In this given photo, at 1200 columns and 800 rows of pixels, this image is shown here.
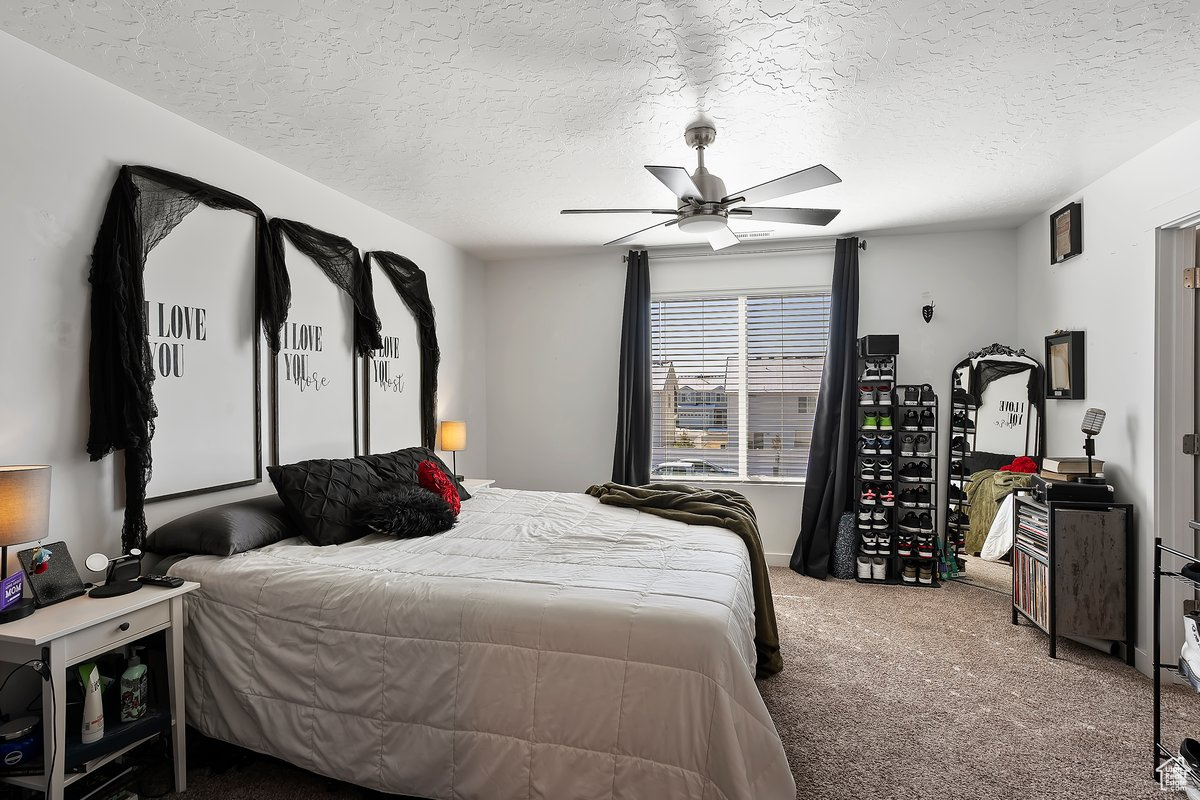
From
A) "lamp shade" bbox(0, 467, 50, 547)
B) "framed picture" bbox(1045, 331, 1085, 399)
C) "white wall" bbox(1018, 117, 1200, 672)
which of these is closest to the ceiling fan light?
"white wall" bbox(1018, 117, 1200, 672)

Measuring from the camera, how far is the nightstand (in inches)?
68.6

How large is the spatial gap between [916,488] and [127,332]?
4.77 m

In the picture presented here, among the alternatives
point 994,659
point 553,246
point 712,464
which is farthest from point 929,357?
point 553,246

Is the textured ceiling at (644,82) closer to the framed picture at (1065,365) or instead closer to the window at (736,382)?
the framed picture at (1065,365)

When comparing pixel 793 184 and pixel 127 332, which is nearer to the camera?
pixel 127 332

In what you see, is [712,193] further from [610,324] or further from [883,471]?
[883,471]

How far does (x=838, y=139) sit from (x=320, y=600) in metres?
3.05

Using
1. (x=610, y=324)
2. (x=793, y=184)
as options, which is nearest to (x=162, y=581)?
(x=793, y=184)


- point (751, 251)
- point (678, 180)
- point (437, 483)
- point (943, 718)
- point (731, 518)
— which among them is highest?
point (751, 251)

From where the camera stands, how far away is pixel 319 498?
2.78 m

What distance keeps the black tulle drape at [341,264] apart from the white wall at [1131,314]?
4.27 meters

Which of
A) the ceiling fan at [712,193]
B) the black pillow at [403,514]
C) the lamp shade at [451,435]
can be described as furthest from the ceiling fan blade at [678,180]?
the lamp shade at [451,435]

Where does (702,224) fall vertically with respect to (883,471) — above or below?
above

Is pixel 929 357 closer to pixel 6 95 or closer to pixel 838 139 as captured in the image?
pixel 838 139
